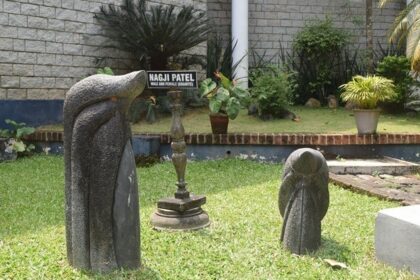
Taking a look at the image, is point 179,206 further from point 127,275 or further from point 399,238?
point 399,238

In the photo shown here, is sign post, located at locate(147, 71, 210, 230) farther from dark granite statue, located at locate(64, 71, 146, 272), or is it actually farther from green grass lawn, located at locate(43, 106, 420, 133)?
green grass lawn, located at locate(43, 106, 420, 133)

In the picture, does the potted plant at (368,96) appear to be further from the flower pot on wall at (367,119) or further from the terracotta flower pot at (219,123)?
the terracotta flower pot at (219,123)

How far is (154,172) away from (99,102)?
12.0 feet

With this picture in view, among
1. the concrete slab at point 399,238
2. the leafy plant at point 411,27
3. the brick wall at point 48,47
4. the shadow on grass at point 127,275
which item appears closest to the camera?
the shadow on grass at point 127,275

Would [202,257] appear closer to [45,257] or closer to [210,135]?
[45,257]

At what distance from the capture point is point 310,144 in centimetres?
715

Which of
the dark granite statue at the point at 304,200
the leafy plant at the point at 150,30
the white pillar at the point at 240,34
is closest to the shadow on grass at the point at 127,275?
the dark granite statue at the point at 304,200

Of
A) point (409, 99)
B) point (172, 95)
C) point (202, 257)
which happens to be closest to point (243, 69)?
point (409, 99)

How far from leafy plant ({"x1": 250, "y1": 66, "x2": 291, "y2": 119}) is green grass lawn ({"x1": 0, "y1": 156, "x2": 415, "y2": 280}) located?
7.53 feet

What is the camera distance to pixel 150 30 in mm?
8820

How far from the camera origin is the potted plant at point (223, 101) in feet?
23.4

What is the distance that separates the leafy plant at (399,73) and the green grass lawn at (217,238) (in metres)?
4.48

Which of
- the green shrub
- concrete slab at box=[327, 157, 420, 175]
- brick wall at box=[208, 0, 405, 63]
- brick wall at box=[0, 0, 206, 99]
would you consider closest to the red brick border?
concrete slab at box=[327, 157, 420, 175]

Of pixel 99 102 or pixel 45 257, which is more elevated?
pixel 99 102
